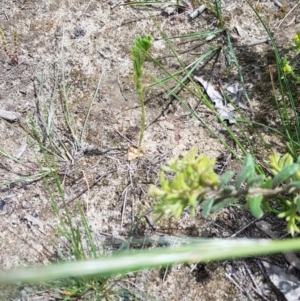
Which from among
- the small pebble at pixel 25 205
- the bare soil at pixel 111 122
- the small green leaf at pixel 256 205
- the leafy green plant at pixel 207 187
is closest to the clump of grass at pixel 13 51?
the bare soil at pixel 111 122

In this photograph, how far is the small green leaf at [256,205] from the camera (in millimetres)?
1176

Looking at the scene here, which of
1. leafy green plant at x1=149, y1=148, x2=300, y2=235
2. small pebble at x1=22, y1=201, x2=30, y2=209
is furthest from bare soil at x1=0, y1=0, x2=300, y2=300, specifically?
leafy green plant at x1=149, y1=148, x2=300, y2=235

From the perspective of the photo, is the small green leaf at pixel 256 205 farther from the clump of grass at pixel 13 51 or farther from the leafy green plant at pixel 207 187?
the clump of grass at pixel 13 51

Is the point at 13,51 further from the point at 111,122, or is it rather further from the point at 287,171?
the point at 287,171

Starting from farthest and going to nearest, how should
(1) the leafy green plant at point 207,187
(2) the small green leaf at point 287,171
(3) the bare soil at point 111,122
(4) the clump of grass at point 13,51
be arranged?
1. (4) the clump of grass at point 13,51
2. (3) the bare soil at point 111,122
3. (2) the small green leaf at point 287,171
4. (1) the leafy green plant at point 207,187

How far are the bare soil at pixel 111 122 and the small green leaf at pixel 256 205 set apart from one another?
48cm

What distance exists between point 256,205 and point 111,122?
0.91 m

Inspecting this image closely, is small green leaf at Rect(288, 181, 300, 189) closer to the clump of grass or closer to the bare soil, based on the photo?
the bare soil

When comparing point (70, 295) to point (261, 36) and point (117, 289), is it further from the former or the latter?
point (261, 36)

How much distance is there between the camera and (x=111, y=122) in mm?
1924

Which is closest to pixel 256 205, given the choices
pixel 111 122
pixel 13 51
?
pixel 111 122

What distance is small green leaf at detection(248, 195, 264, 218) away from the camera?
1.18 metres

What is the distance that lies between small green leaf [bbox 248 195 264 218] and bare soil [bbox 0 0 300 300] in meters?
0.48

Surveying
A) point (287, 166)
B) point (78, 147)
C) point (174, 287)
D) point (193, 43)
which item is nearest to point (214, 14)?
point (193, 43)
